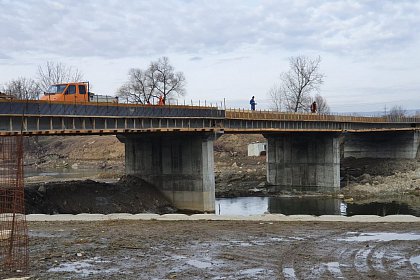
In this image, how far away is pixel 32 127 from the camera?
28.2 meters

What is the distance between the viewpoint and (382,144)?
73.8 metres

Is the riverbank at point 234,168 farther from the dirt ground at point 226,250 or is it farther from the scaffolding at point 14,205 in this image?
the scaffolding at point 14,205

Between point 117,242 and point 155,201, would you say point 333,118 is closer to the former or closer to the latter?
point 155,201

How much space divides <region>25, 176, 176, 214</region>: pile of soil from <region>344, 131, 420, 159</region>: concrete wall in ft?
127

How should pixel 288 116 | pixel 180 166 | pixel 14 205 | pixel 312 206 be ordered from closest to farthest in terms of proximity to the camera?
pixel 14 205, pixel 180 166, pixel 312 206, pixel 288 116

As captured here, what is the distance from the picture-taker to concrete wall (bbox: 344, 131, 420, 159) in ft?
235

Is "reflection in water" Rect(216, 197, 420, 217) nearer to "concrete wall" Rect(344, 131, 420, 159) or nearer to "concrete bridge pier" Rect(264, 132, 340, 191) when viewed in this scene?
"concrete bridge pier" Rect(264, 132, 340, 191)

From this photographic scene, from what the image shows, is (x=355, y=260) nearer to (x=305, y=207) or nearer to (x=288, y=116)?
(x=305, y=207)

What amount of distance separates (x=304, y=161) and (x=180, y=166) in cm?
2009

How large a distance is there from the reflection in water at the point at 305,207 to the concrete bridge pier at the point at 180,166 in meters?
2.21

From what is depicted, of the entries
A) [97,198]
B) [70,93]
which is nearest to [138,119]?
[70,93]

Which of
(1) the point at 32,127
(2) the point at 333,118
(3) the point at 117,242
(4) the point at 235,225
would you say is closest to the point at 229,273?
(3) the point at 117,242

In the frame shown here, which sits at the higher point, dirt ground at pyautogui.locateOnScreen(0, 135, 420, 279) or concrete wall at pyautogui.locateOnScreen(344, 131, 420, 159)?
concrete wall at pyautogui.locateOnScreen(344, 131, 420, 159)

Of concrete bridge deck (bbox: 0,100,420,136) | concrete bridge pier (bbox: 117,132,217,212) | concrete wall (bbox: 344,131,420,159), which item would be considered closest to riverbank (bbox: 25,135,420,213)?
concrete wall (bbox: 344,131,420,159)
